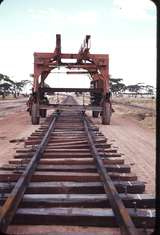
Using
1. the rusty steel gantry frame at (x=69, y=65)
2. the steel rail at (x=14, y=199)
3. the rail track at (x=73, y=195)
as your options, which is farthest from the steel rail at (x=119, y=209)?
the rusty steel gantry frame at (x=69, y=65)

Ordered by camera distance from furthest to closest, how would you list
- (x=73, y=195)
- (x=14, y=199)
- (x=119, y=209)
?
1. (x=73, y=195)
2. (x=14, y=199)
3. (x=119, y=209)

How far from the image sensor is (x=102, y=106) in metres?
20.7

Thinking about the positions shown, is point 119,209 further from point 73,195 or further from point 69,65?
point 69,65

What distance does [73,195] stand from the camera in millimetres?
5590

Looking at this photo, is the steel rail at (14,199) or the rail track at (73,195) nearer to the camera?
the steel rail at (14,199)

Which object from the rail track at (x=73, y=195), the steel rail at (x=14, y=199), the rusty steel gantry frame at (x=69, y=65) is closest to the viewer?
the steel rail at (x=14, y=199)

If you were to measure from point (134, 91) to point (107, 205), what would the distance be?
622 feet

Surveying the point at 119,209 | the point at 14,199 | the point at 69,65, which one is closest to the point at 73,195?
the point at 14,199

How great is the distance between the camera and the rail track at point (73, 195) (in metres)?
4.67

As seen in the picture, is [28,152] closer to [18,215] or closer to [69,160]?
[69,160]

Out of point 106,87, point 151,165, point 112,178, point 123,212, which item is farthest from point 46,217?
point 106,87

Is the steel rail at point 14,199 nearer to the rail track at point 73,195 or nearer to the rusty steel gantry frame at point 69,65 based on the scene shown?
the rail track at point 73,195

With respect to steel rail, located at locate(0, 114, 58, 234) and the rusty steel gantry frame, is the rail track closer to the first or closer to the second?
steel rail, located at locate(0, 114, 58, 234)

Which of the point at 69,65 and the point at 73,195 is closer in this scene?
the point at 73,195
